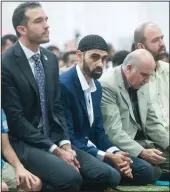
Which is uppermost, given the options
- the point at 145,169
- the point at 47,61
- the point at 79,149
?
the point at 47,61

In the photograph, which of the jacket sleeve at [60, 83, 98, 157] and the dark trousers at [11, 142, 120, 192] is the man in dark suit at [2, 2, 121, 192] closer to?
the dark trousers at [11, 142, 120, 192]

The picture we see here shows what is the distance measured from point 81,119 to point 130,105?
74 cm

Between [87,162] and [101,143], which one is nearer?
[87,162]

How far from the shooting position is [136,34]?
741 centimetres

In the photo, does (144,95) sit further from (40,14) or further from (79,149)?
(40,14)

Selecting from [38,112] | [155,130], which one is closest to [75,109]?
[38,112]

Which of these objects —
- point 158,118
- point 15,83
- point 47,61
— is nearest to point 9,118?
point 15,83

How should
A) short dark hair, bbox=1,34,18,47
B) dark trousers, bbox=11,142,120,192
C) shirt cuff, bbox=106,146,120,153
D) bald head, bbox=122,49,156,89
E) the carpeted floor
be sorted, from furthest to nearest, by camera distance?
1. short dark hair, bbox=1,34,18,47
2. bald head, bbox=122,49,156,89
3. the carpeted floor
4. shirt cuff, bbox=106,146,120,153
5. dark trousers, bbox=11,142,120,192

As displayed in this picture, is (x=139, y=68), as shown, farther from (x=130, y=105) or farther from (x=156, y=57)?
(x=156, y=57)

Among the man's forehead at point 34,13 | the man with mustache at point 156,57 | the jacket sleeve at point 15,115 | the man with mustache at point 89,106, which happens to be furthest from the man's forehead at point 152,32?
the jacket sleeve at point 15,115

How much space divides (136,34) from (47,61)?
1888 millimetres

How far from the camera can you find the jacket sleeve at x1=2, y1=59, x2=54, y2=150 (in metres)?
5.48

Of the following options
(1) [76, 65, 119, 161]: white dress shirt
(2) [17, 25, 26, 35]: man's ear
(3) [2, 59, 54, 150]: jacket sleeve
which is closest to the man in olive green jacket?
(1) [76, 65, 119, 161]: white dress shirt

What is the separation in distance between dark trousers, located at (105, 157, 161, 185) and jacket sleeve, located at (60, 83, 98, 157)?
0.54 m
